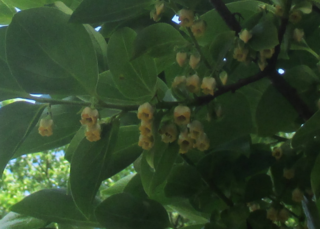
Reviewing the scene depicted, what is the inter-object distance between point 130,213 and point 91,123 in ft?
0.59

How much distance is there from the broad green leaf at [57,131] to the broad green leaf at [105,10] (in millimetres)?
198

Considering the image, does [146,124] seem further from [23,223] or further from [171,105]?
[23,223]

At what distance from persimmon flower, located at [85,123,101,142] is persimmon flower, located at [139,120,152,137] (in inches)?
2.4

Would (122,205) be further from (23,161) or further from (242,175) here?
(23,161)

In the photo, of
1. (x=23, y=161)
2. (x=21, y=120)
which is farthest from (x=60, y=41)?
(x=23, y=161)

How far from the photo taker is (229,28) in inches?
21.5

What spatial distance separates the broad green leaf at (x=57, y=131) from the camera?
656 millimetres

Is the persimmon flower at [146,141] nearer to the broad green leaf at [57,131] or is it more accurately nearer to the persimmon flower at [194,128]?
the persimmon flower at [194,128]

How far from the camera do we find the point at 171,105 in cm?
51

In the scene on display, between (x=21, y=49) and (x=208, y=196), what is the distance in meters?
0.38

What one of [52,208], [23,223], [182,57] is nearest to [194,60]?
[182,57]

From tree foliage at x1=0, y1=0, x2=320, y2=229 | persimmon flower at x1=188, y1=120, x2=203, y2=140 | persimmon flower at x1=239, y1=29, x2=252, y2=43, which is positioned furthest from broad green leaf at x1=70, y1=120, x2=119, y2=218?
persimmon flower at x1=239, y1=29, x2=252, y2=43

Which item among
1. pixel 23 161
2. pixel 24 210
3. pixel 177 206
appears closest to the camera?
pixel 24 210

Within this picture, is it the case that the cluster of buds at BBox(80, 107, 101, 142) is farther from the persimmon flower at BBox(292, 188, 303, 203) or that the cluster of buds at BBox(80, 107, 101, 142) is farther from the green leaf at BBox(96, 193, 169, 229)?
the persimmon flower at BBox(292, 188, 303, 203)
